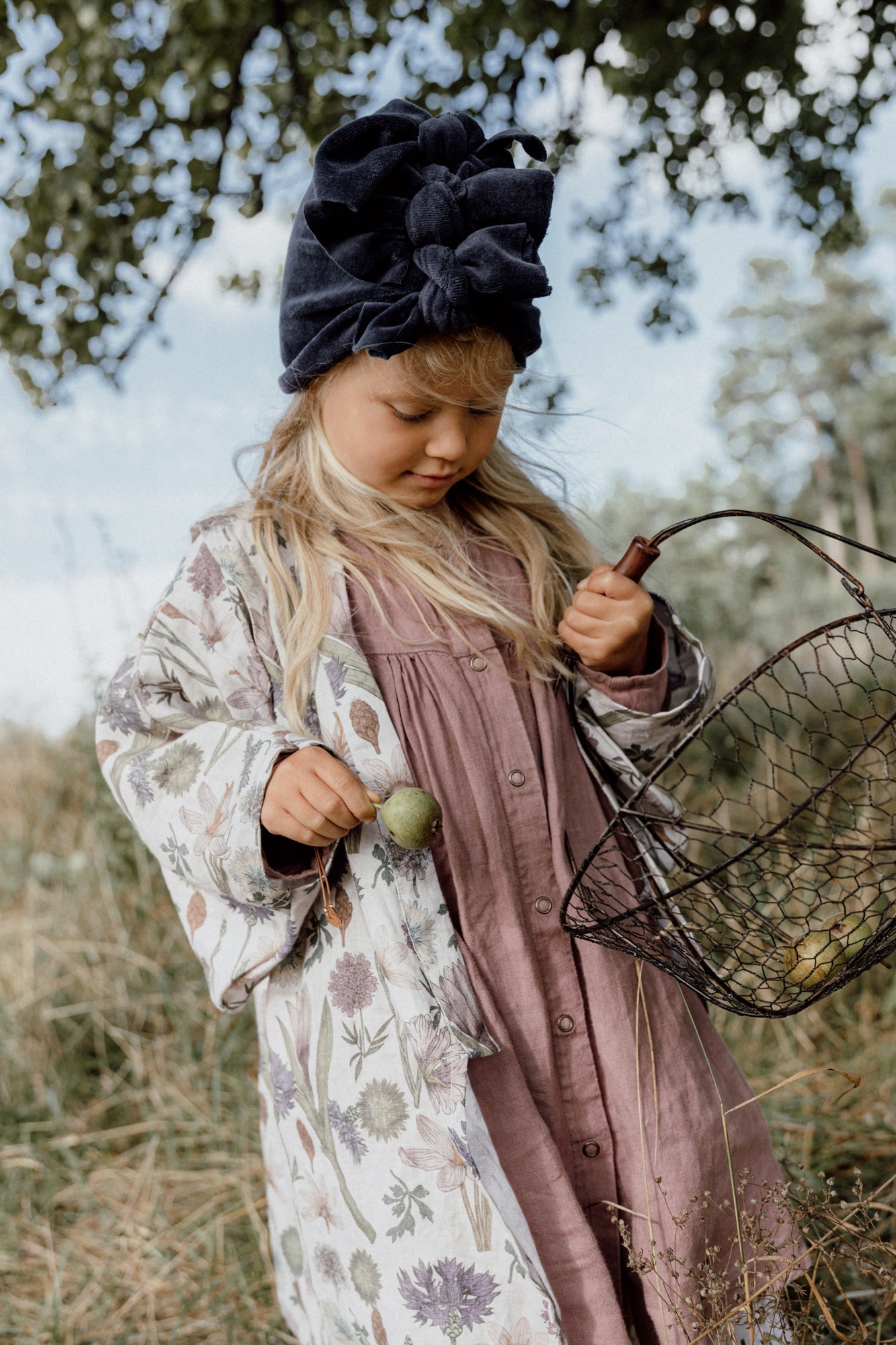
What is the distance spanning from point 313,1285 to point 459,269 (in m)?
1.40

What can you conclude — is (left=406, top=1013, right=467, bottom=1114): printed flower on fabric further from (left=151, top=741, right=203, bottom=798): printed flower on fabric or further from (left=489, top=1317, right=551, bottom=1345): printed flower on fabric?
(left=151, top=741, right=203, bottom=798): printed flower on fabric

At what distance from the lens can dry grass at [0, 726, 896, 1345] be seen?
2.21 metres

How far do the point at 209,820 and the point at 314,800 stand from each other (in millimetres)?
197

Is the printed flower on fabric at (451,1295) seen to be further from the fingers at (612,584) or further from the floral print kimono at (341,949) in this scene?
the fingers at (612,584)

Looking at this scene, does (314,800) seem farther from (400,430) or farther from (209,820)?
(400,430)

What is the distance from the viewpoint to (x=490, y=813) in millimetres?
1413

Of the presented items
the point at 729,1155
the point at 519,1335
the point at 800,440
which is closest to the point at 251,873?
the point at 519,1335

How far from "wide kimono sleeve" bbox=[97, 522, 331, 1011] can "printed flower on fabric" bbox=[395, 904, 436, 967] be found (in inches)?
5.6

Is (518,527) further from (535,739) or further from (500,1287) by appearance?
(500,1287)

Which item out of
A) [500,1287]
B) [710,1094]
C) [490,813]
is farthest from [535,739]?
[500,1287]

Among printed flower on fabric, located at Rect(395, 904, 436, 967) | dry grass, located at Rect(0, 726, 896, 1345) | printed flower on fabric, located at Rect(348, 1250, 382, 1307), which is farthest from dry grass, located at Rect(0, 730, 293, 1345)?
printed flower on fabric, located at Rect(395, 904, 436, 967)

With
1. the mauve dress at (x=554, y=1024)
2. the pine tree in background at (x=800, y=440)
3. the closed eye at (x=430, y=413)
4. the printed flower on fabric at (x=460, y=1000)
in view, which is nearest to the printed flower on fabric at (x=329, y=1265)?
the mauve dress at (x=554, y=1024)

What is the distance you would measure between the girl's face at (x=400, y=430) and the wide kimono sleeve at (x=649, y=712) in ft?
1.18

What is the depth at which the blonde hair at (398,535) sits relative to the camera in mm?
1413
